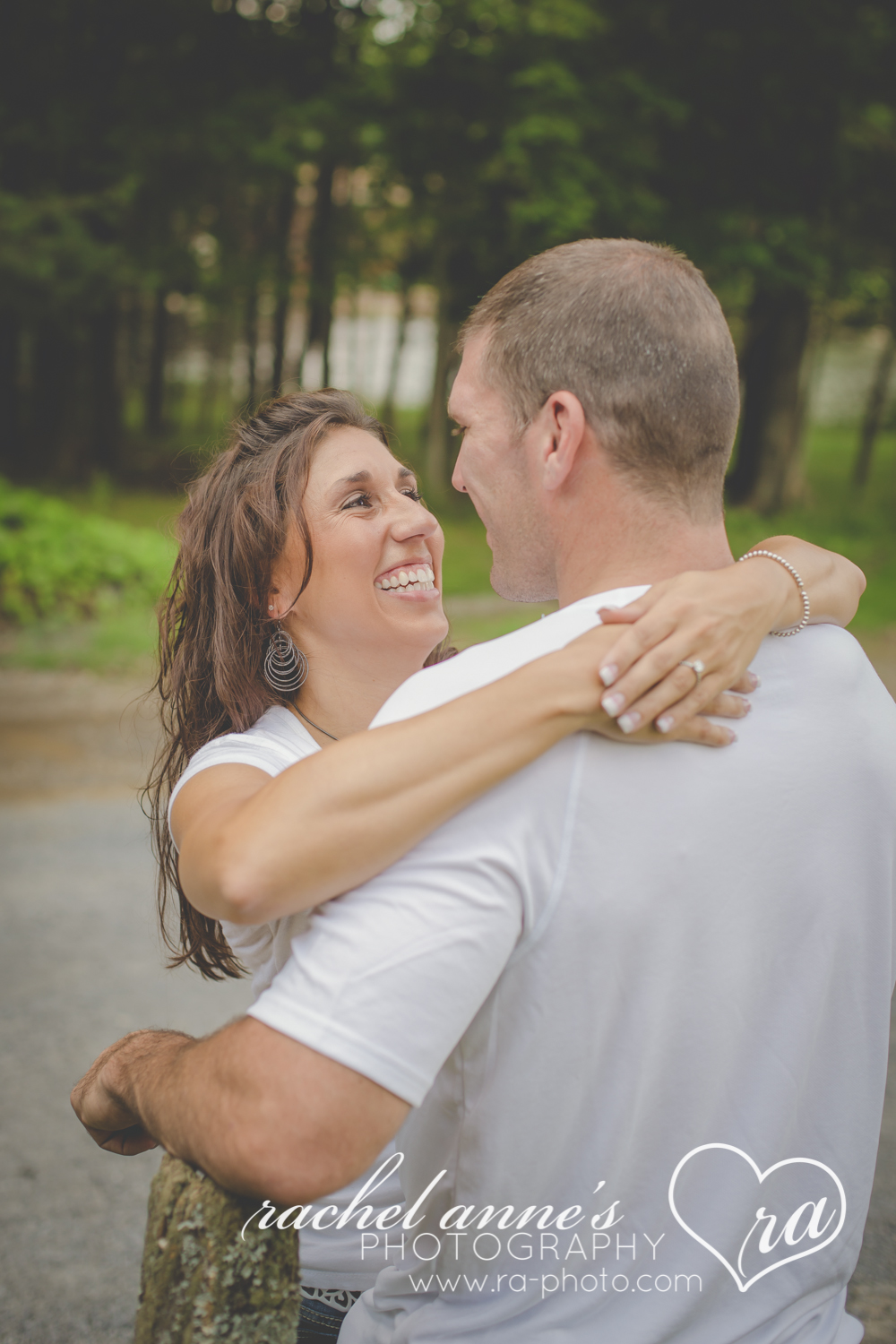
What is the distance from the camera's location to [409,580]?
2404mm

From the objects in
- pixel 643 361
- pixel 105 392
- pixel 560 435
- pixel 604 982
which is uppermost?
pixel 643 361

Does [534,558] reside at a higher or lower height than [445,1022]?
higher

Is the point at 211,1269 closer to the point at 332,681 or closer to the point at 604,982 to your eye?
the point at 604,982

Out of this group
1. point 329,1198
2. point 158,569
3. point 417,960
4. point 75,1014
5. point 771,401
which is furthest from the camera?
point 771,401

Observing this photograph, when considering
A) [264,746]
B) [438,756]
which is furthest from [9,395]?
[438,756]

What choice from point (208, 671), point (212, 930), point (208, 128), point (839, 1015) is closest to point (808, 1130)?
point (839, 1015)

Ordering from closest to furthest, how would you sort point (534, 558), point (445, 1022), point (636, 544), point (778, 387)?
1. point (445, 1022)
2. point (636, 544)
3. point (534, 558)
4. point (778, 387)

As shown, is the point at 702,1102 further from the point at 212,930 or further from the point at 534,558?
the point at 212,930

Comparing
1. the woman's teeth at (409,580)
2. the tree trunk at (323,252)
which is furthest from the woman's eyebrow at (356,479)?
the tree trunk at (323,252)

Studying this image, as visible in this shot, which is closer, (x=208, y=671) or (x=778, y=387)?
(x=208, y=671)

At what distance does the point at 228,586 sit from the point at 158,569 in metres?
10.6

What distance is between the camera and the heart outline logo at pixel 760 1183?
145 centimetres

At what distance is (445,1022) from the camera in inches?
49.6

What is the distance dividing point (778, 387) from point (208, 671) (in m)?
20.1
